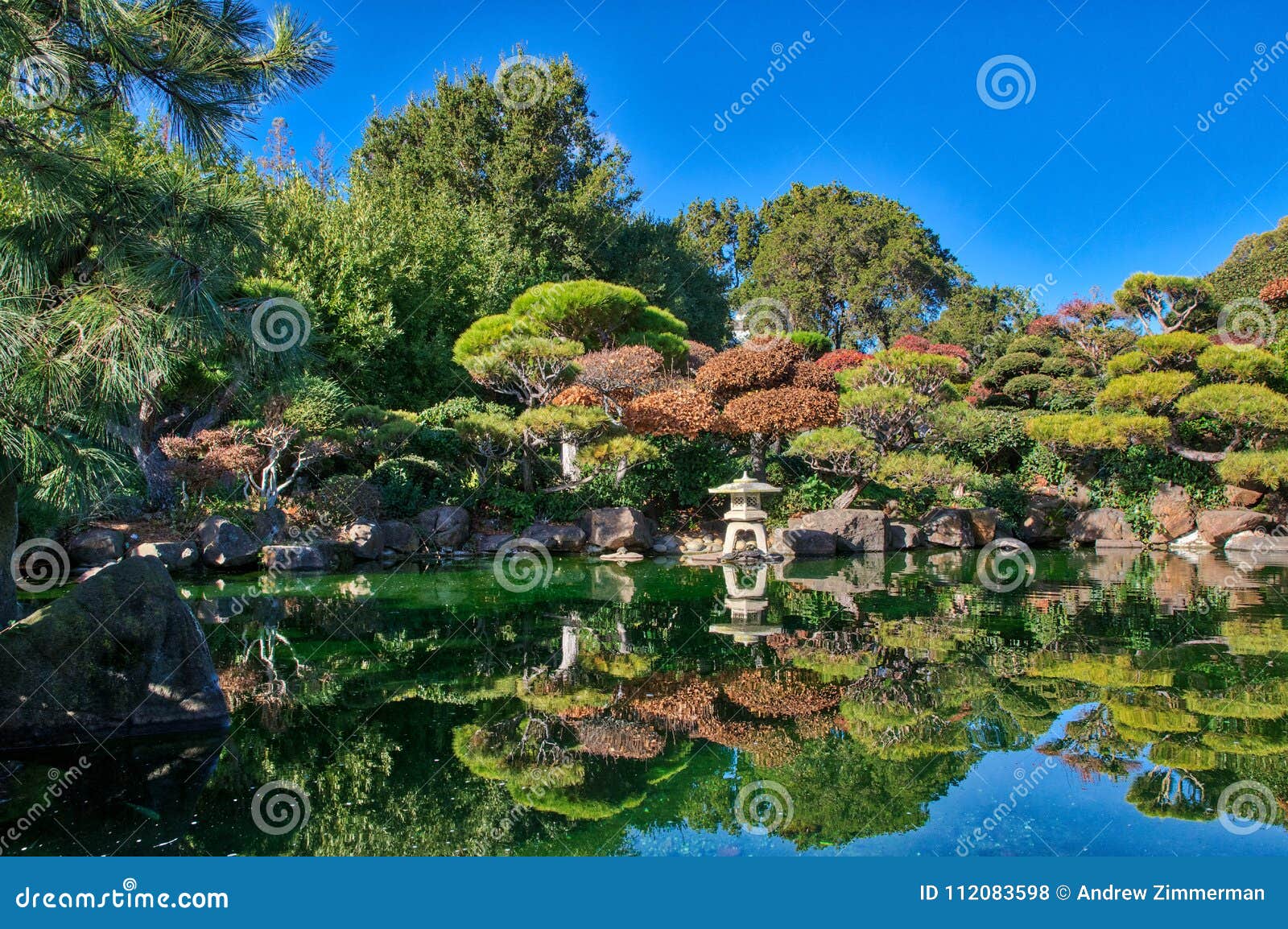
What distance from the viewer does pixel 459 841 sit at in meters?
3.03

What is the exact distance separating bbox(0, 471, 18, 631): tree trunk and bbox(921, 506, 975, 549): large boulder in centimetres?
1325

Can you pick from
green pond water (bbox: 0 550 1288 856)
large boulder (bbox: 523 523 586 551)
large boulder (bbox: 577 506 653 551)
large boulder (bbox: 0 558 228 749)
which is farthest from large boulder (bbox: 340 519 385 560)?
large boulder (bbox: 0 558 228 749)

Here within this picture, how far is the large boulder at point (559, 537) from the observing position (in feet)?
44.7

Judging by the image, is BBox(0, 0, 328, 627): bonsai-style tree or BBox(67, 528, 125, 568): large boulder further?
BBox(67, 528, 125, 568): large boulder

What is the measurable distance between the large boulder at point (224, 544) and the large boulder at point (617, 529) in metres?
4.92

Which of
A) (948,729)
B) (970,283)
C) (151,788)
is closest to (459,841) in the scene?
(151,788)

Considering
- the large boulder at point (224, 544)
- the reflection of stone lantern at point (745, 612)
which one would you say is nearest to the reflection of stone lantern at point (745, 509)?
the reflection of stone lantern at point (745, 612)

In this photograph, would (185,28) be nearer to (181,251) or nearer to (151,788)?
(181,251)

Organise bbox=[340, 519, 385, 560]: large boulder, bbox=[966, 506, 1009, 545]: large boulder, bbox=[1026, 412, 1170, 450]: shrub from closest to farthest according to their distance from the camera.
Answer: bbox=[340, 519, 385, 560]: large boulder
bbox=[1026, 412, 1170, 450]: shrub
bbox=[966, 506, 1009, 545]: large boulder

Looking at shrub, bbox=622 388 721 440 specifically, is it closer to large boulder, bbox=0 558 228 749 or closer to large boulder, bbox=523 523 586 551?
large boulder, bbox=523 523 586 551

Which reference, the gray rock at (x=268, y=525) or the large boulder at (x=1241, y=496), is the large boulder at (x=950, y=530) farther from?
the gray rock at (x=268, y=525)

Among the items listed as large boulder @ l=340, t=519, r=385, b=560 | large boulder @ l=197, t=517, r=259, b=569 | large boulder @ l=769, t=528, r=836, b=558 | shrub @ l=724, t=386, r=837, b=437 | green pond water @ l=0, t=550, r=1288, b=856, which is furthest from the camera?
shrub @ l=724, t=386, r=837, b=437

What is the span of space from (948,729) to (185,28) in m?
4.85

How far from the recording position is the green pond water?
10.2 ft
